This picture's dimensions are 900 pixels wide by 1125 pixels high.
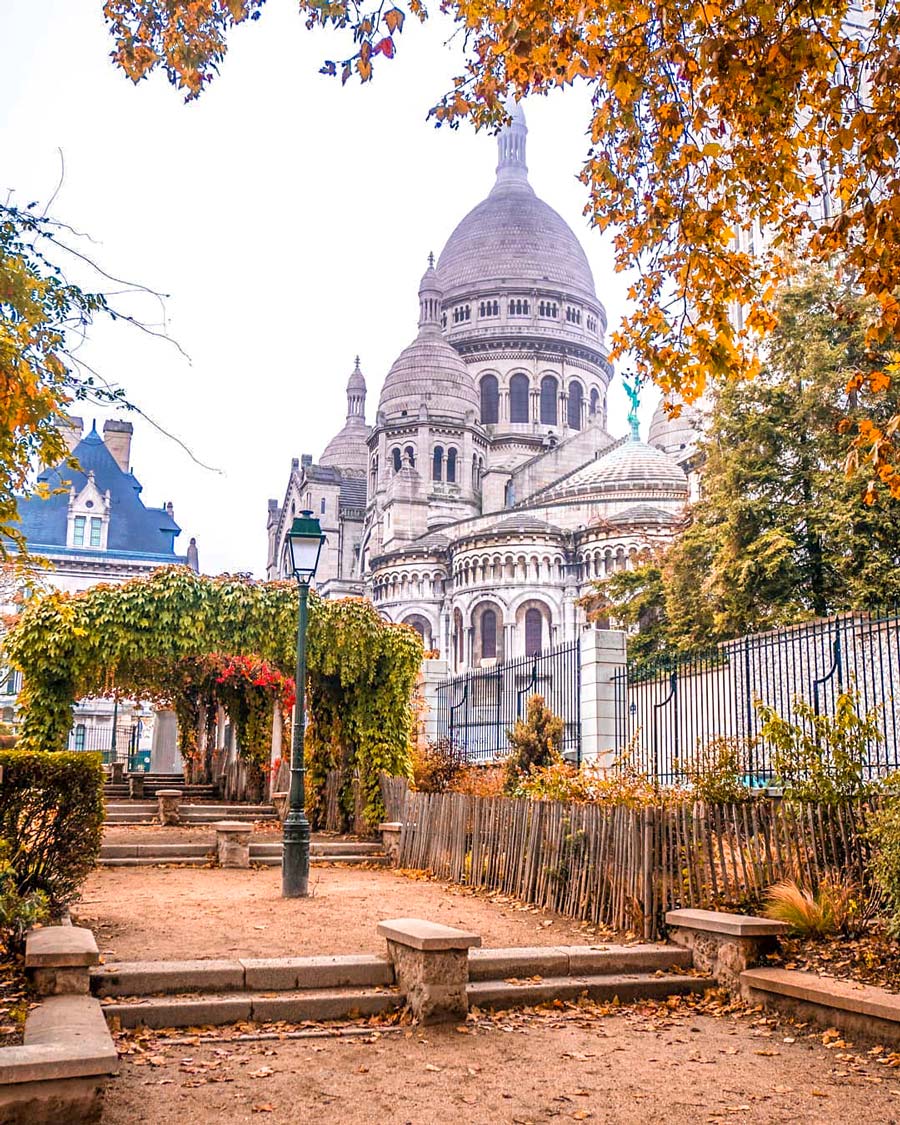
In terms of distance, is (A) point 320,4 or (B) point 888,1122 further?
(A) point 320,4

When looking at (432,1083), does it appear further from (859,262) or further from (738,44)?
(738,44)

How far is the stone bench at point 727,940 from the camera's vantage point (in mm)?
7773

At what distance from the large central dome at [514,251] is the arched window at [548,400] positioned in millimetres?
8785

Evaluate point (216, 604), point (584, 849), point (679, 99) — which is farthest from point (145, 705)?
point (679, 99)

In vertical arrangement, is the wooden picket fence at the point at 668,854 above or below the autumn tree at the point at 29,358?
below

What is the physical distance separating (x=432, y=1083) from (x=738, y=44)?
611 centimetres

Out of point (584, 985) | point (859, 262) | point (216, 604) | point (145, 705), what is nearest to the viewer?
point (859, 262)

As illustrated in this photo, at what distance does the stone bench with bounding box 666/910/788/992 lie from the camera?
7.77 m

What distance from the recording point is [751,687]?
577 inches

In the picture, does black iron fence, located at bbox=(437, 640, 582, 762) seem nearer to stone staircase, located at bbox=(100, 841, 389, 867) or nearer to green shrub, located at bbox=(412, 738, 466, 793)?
green shrub, located at bbox=(412, 738, 466, 793)

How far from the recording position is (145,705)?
175 feet

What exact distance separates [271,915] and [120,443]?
170 ft

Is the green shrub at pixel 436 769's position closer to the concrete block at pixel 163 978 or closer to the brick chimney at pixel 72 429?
the brick chimney at pixel 72 429

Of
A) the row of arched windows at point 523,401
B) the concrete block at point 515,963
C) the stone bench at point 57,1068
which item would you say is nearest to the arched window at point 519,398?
the row of arched windows at point 523,401
